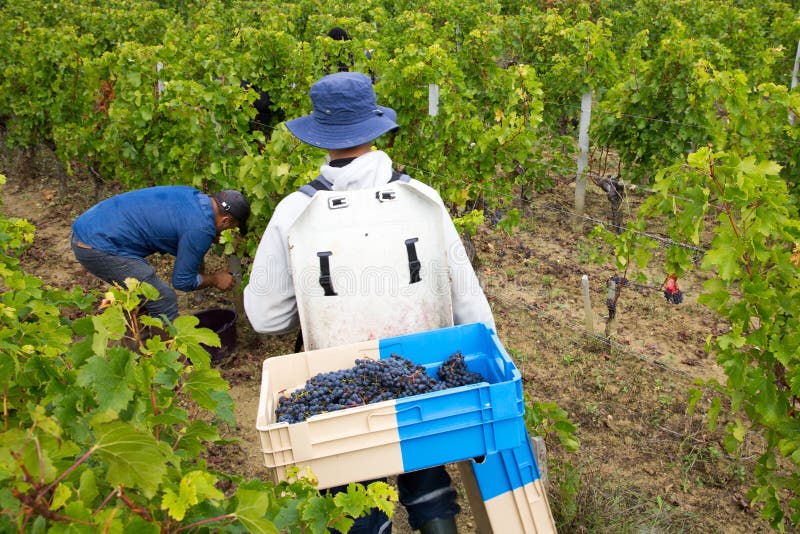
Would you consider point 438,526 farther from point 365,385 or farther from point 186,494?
point 186,494

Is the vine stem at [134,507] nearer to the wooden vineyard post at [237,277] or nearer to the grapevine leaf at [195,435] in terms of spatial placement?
the grapevine leaf at [195,435]

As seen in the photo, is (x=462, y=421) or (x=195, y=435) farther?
(x=462, y=421)

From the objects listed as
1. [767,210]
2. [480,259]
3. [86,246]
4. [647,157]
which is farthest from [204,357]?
[647,157]

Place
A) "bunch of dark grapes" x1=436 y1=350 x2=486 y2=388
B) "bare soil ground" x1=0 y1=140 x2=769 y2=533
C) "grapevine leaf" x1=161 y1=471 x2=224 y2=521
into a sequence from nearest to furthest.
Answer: "grapevine leaf" x1=161 y1=471 x2=224 y2=521 → "bunch of dark grapes" x1=436 y1=350 x2=486 y2=388 → "bare soil ground" x1=0 y1=140 x2=769 y2=533

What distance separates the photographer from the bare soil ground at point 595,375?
3.30m

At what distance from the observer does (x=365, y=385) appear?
7.34 feet

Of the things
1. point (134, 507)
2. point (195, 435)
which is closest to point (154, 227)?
point (195, 435)

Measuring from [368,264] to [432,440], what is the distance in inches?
27.4

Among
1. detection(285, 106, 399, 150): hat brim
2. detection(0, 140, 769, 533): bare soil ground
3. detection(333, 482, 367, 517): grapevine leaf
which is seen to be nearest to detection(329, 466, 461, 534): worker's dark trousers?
detection(0, 140, 769, 533): bare soil ground

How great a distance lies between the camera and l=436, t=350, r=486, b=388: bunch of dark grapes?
2.27m

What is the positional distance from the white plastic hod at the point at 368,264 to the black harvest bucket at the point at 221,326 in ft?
7.57

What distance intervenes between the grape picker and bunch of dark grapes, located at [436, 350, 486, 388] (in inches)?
10.0

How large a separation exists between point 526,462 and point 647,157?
196 inches

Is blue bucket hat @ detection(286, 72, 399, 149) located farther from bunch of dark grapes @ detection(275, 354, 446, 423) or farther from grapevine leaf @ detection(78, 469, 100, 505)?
grapevine leaf @ detection(78, 469, 100, 505)
